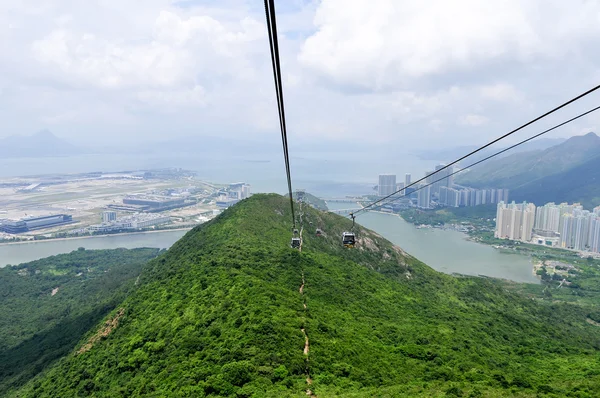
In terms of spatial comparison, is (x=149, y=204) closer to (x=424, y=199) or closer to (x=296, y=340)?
(x=424, y=199)

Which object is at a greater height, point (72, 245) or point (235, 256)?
point (235, 256)

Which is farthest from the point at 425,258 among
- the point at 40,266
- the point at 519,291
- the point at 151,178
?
the point at 151,178

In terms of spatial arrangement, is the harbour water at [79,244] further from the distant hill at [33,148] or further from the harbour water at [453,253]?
the distant hill at [33,148]

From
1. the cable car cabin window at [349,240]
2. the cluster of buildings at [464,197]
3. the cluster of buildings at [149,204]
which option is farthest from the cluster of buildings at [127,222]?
the cluster of buildings at [464,197]

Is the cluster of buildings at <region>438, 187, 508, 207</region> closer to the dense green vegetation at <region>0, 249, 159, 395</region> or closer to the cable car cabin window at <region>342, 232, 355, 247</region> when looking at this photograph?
the dense green vegetation at <region>0, 249, 159, 395</region>

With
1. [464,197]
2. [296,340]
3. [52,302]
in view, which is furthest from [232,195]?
[296,340]

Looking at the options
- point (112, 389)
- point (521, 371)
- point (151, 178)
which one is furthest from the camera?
point (151, 178)

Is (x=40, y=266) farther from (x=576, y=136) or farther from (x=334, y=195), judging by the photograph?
(x=576, y=136)
